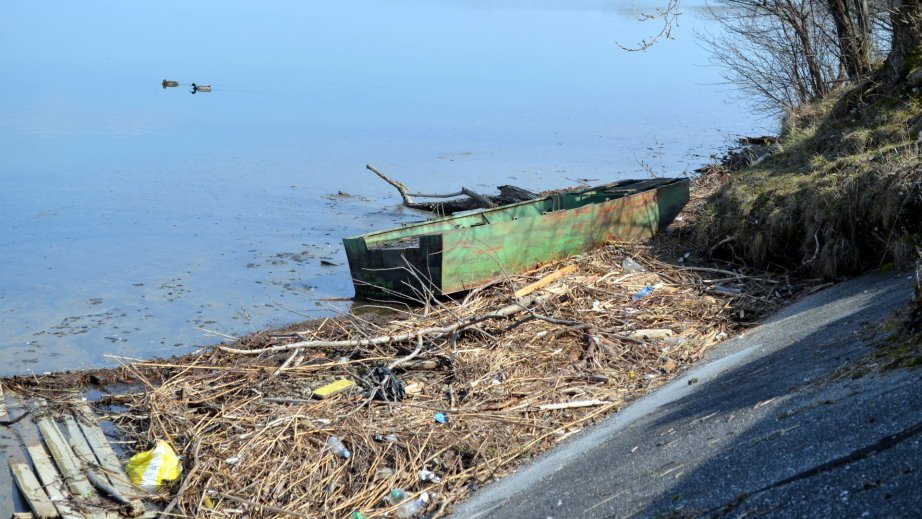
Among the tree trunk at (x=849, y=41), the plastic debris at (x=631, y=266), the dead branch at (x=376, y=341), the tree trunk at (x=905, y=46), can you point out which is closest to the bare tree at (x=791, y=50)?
the tree trunk at (x=849, y=41)

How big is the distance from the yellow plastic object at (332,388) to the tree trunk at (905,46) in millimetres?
8259

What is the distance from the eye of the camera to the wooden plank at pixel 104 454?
7.55 meters

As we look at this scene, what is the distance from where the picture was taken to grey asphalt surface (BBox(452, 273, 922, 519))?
4414 mm

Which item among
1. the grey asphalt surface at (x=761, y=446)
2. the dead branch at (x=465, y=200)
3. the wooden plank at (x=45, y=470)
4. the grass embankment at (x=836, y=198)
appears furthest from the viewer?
the dead branch at (x=465, y=200)

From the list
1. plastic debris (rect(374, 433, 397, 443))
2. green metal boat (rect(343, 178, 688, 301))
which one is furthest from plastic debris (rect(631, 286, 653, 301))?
plastic debris (rect(374, 433, 397, 443))

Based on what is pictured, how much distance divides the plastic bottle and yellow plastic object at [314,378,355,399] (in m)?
1.01

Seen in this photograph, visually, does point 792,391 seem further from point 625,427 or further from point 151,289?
point 151,289

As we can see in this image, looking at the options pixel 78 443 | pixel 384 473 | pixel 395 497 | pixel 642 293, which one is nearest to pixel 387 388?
pixel 384 473

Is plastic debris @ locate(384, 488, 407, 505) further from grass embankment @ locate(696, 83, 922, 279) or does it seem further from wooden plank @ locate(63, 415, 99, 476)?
grass embankment @ locate(696, 83, 922, 279)

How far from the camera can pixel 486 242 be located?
504 inches

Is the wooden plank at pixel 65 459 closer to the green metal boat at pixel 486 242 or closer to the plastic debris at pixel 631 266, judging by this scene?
the green metal boat at pixel 486 242

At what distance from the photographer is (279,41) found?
146 feet

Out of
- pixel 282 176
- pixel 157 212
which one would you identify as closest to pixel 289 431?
pixel 157 212

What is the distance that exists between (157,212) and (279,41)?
2805 cm
